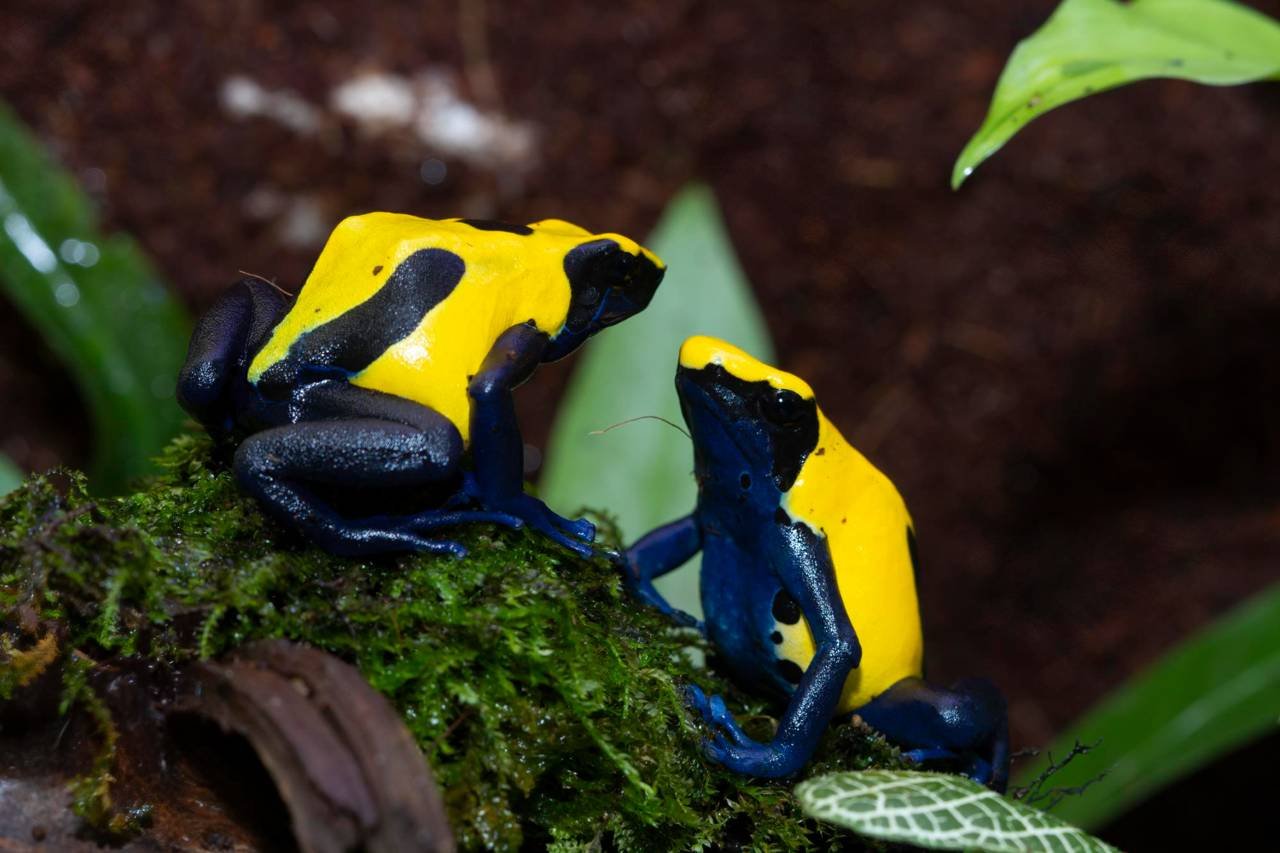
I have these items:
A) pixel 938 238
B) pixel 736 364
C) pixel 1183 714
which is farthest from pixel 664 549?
pixel 938 238

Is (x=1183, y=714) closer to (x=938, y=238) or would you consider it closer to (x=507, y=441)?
(x=507, y=441)

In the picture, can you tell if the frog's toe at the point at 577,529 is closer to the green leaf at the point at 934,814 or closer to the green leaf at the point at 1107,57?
the green leaf at the point at 934,814

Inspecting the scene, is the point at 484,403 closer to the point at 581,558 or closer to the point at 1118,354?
the point at 581,558

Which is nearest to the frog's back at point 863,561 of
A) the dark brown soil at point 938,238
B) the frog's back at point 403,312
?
the frog's back at point 403,312

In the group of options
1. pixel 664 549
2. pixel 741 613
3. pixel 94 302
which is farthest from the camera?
pixel 94 302

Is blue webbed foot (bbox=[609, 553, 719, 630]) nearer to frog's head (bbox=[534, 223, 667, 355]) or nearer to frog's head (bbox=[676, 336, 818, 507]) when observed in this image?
frog's head (bbox=[676, 336, 818, 507])

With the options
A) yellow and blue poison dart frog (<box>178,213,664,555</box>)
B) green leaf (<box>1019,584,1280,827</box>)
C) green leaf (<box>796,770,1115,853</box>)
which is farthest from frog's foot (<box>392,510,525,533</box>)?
green leaf (<box>1019,584,1280,827</box>)
